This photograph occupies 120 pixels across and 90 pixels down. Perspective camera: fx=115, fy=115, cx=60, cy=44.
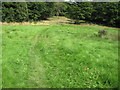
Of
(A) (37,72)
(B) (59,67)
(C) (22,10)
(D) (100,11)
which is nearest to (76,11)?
(D) (100,11)

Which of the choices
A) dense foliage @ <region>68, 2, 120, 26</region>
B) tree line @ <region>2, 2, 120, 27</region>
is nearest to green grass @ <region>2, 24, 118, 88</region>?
tree line @ <region>2, 2, 120, 27</region>

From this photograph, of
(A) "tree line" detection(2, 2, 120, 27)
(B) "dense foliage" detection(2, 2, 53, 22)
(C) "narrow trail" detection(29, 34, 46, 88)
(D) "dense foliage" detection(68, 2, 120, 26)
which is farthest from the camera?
(D) "dense foliage" detection(68, 2, 120, 26)

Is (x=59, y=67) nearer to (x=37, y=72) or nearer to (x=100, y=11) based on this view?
(x=37, y=72)

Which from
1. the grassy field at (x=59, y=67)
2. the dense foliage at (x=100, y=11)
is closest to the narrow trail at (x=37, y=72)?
the grassy field at (x=59, y=67)

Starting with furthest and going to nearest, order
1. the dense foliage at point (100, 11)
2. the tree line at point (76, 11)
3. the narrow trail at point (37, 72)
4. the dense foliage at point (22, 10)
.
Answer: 1. the dense foliage at point (100, 11)
2. the tree line at point (76, 11)
3. the dense foliage at point (22, 10)
4. the narrow trail at point (37, 72)

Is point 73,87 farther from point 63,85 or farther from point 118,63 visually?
point 118,63

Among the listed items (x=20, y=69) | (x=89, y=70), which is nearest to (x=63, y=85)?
(x=89, y=70)

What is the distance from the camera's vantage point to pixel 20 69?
6941 millimetres

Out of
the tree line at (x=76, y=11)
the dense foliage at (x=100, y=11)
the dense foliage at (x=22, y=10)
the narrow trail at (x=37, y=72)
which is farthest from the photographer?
the dense foliage at (x=100, y=11)

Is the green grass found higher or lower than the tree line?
lower

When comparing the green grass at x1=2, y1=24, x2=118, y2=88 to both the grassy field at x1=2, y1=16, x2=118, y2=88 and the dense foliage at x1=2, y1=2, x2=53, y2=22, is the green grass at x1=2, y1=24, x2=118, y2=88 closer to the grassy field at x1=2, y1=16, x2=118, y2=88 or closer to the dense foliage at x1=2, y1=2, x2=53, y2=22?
the grassy field at x1=2, y1=16, x2=118, y2=88

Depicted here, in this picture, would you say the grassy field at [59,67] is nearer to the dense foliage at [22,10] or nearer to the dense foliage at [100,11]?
the dense foliage at [22,10]

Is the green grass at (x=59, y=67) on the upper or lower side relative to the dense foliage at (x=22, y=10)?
lower

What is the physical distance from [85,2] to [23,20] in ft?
50.2
